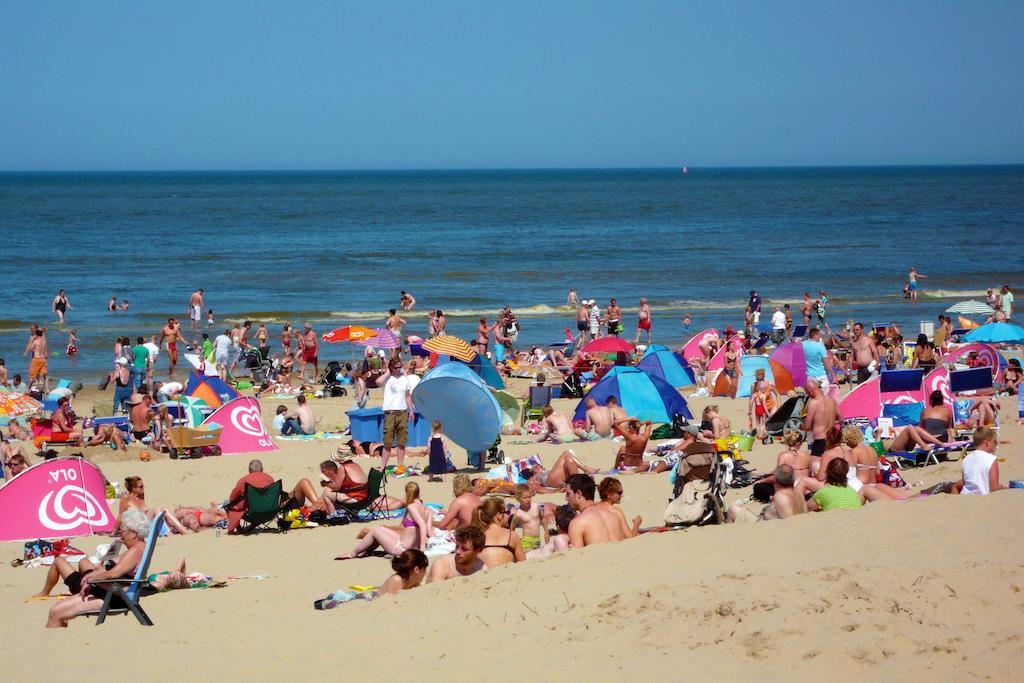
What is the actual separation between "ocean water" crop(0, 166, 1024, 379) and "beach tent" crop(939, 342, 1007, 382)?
9.28 m

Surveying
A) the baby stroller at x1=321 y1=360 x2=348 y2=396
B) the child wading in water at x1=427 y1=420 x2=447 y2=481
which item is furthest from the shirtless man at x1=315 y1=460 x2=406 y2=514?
the baby stroller at x1=321 y1=360 x2=348 y2=396

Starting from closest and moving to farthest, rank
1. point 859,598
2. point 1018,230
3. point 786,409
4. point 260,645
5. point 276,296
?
point 859,598, point 260,645, point 786,409, point 276,296, point 1018,230

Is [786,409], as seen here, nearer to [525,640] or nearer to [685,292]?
[525,640]

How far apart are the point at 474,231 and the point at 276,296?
2752 cm

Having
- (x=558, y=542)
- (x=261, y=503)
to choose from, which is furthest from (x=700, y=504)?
(x=261, y=503)

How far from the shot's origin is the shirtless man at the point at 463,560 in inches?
283

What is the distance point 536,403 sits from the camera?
1589cm

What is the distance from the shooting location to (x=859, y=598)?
18.6 feet

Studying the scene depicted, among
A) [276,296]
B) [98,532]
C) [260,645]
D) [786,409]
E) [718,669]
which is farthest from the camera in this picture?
[276,296]

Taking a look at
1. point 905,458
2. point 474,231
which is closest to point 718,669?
point 905,458

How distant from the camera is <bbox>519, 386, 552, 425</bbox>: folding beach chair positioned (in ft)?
50.6

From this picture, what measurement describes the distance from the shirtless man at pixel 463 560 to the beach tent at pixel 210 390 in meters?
8.73

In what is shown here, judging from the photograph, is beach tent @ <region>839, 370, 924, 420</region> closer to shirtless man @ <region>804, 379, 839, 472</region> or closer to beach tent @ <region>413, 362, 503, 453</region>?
shirtless man @ <region>804, 379, 839, 472</region>

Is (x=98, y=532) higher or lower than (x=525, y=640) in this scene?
lower
